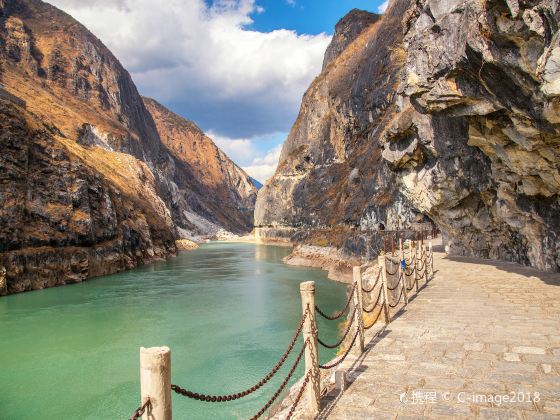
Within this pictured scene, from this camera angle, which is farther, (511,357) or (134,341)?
(134,341)

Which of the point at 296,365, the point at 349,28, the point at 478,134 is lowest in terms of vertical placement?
the point at 296,365

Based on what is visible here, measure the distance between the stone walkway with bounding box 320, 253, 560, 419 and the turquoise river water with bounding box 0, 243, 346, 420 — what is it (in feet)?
15.3

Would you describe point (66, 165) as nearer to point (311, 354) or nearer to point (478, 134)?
point (478, 134)

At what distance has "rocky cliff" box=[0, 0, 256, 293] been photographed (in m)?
32.9

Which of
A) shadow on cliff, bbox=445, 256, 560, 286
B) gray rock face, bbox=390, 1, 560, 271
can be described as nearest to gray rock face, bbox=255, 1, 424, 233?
gray rock face, bbox=390, 1, 560, 271

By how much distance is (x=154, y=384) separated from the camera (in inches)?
120

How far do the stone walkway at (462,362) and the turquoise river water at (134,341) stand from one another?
4.66 metres

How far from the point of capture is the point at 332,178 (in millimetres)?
69875

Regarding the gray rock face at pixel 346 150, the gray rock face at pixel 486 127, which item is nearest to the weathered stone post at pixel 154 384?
the gray rock face at pixel 486 127

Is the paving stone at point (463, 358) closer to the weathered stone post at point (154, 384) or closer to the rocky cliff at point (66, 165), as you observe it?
the weathered stone post at point (154, 384)

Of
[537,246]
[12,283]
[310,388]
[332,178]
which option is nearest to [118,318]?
[12,283]

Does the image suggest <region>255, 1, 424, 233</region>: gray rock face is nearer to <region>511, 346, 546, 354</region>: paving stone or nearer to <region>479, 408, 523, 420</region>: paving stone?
<region>511, 346, 546, 354</region>: paving stone

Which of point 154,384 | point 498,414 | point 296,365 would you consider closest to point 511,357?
point 498,414

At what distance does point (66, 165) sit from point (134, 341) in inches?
1173
